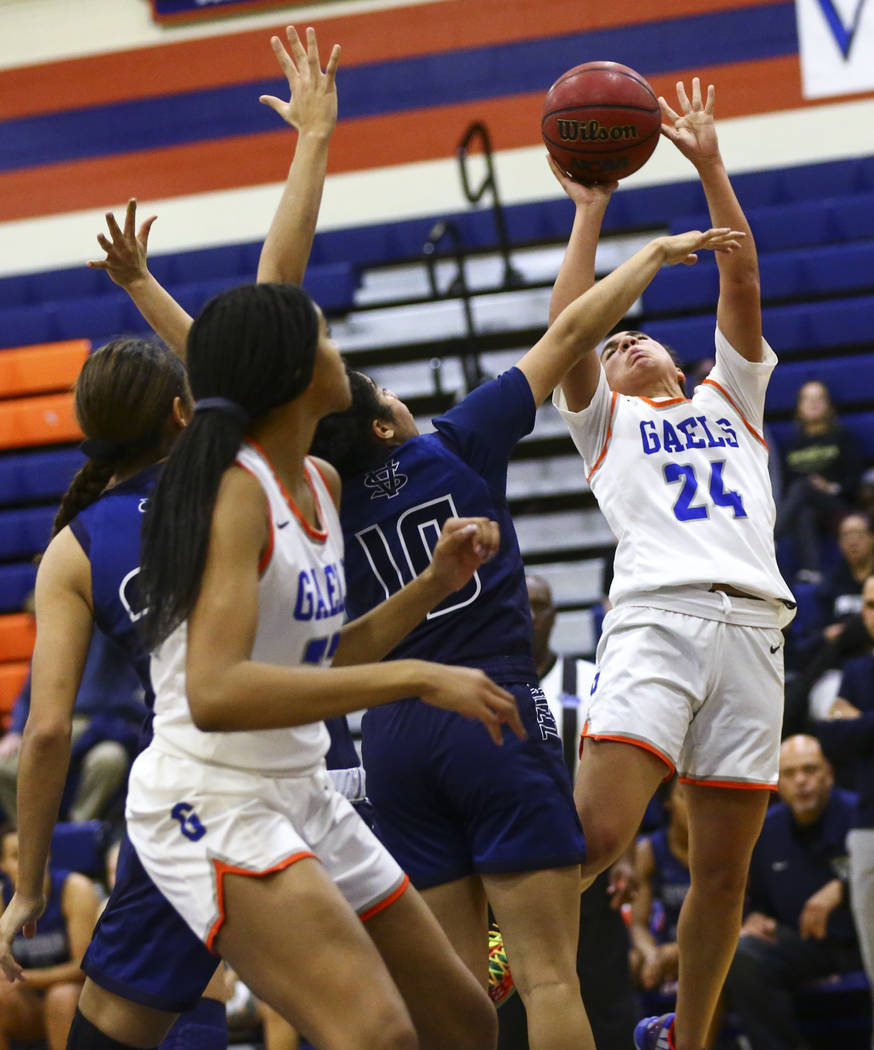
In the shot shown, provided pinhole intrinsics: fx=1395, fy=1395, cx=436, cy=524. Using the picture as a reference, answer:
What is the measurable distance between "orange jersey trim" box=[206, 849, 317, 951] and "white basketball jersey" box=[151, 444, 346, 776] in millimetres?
160

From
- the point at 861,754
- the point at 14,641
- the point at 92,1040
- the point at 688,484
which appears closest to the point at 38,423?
the point at 14,641

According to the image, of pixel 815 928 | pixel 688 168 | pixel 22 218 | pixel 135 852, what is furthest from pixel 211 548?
pixel 22 218

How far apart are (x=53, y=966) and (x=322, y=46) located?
8983mm

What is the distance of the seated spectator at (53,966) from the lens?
6012mm

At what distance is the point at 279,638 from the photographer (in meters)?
2.44

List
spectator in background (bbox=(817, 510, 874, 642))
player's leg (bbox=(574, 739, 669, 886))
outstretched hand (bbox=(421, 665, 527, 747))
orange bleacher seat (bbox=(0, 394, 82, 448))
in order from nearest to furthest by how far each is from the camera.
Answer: outstretched hand (bbox=(421, 665, 527, 747)), player's leg (bbox=(574, 739, 669, 886)), spectator in background (bbox=(817, 510, 874, 642)), orange bleacher seat (bbox=(0, 394, 82, 448))

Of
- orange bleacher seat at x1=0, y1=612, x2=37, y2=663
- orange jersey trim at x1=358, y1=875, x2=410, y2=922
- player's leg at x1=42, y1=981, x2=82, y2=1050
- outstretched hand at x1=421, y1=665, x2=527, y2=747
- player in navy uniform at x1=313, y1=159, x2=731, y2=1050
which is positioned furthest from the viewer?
orange bleacher seat at x1=0, y1=612, x2=37, y2=663

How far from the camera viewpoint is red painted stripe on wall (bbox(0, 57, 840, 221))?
11781 millimetres

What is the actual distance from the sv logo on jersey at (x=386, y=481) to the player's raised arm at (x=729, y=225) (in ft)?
4.06

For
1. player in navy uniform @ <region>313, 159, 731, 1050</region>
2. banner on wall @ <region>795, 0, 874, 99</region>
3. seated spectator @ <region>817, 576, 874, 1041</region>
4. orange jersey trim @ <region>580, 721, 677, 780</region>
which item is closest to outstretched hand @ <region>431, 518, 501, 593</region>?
player in navy uniform @ <region>313, 159, 731, 1050</region>

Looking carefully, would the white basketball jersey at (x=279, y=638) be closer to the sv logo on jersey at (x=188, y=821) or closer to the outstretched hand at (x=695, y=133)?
the sv logo on jersey at (x=188, y=821)

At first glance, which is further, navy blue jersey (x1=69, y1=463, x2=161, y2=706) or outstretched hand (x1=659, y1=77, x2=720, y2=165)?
outstretched hand (x1=659, y1=77, x2=720, y2=165)

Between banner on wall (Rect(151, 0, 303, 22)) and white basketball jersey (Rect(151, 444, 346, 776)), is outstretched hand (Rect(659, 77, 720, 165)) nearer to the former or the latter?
white basketball jersey (Rect(151, 444, 346, 776))

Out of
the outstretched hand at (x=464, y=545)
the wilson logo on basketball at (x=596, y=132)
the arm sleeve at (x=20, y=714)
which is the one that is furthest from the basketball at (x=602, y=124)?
the arm sleeve at (x=20, y=714)
